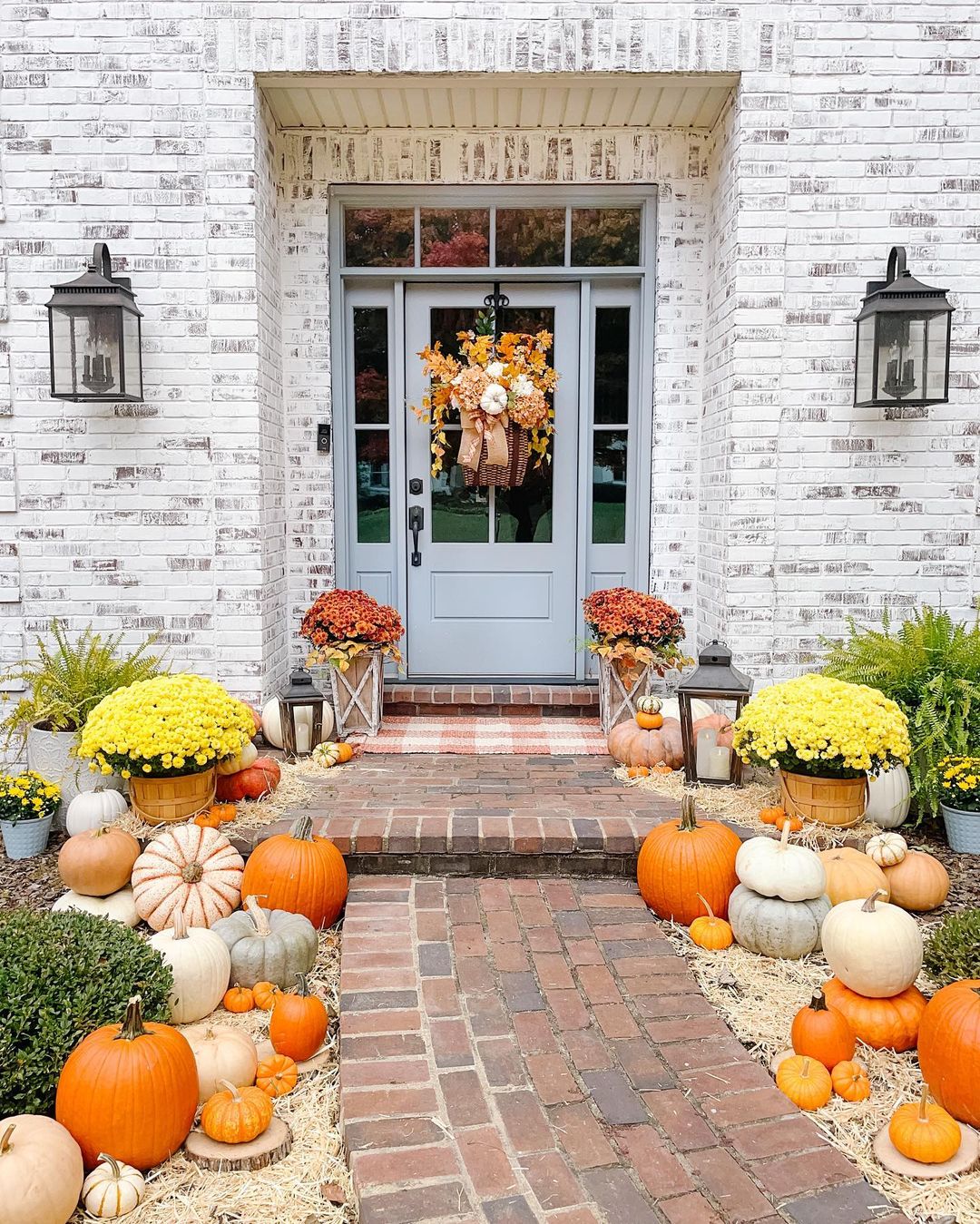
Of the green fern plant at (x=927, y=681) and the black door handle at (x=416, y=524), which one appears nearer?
A: the green fern plant at (x=927, y=681)

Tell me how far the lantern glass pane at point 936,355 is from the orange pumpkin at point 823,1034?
273 cm

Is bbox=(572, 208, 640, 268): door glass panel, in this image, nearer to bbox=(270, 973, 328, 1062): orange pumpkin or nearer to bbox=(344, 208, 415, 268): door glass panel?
bbox=(344, 208, 415, 268): door glass panel

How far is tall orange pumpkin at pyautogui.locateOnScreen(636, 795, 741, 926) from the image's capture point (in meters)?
2.87

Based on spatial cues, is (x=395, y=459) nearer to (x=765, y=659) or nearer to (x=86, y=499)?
(x=86, y=499)

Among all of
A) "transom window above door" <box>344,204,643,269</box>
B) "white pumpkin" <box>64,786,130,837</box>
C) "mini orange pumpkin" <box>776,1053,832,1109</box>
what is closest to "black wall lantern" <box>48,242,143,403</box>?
"transom window above door" <box>344,204,643,269</box>

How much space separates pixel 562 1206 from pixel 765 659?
291 centimetres

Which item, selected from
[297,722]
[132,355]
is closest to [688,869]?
[297,722]

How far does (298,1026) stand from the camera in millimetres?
2311

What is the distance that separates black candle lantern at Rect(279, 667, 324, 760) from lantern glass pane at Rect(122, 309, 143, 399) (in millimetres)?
1386

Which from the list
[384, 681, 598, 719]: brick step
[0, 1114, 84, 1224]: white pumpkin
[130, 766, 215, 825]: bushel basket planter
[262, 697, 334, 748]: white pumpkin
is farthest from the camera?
[384, 681, 598, 719]: brick step

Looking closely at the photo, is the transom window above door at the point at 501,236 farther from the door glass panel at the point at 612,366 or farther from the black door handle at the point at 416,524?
the black door handle at the point at 416,524

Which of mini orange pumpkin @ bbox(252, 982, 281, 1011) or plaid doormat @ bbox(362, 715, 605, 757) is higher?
plaid doormat @ bbox(362, 715, 605, 757)

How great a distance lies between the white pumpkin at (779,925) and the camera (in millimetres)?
2686

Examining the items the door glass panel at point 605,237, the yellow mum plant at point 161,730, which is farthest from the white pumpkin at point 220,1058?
the door glass panel at point 605,237
